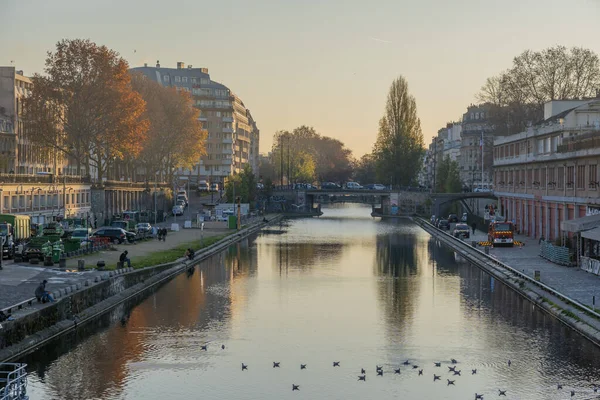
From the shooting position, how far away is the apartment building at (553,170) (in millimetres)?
85812

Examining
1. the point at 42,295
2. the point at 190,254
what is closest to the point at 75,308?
the point at 42,295

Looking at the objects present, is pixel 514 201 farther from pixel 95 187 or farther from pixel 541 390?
pixel 541 390

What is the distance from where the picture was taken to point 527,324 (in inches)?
2106

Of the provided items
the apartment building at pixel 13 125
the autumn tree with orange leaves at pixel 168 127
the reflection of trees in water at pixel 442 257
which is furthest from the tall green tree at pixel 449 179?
the apartment building at pixel 13 125

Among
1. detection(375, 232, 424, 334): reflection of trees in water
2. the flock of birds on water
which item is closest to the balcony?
detection(375, 232, 424, 334): reflection of trees in water

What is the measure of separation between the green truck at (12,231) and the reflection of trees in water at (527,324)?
33.0m

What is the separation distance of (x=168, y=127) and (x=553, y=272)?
306 ft

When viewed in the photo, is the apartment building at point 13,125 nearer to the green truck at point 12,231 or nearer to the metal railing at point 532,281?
the green truck at point 12,231

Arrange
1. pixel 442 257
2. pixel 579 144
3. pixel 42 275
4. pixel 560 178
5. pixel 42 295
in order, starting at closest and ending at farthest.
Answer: pixel 42 295
pixel 42 275
pixel 579 144
pixel 560 178
pixel 442 257

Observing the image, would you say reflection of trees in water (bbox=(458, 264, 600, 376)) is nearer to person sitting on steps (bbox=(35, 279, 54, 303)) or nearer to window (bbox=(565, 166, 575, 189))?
window (bbox=(565, 166, 575, 189))

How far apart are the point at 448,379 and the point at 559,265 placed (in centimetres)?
3671

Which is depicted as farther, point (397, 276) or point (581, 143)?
point (581, 143)

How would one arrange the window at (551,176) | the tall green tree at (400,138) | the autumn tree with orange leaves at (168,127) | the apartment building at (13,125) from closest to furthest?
1. the window at (551,176)
2. the apartment building at (13,125)
3. the autumn tree with orange leaves at (168,127)
4. the tall green tree at (400,138)

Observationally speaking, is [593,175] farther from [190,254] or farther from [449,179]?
[449,179]
